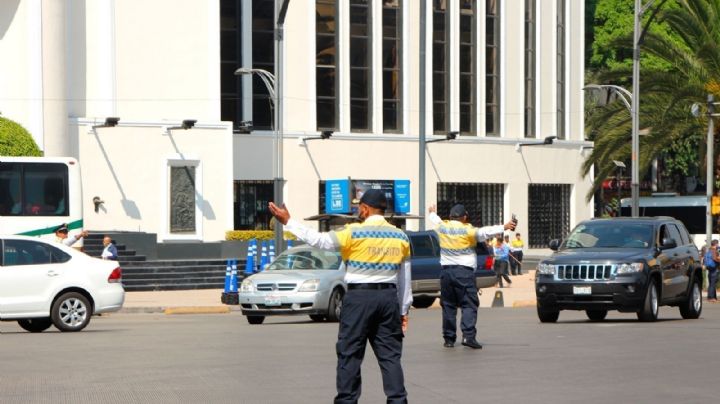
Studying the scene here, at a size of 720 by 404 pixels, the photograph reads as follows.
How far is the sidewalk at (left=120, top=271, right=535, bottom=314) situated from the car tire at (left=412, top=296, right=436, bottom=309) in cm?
124

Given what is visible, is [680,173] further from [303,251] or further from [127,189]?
[303,251]

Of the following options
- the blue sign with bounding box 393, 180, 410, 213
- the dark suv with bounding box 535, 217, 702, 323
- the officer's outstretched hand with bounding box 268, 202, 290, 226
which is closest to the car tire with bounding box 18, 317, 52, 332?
the dark suv with bounding box 535, 217, 702, 323

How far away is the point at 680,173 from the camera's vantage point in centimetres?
7700

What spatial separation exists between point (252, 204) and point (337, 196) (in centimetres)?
359

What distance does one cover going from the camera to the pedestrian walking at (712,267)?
35031 millimetres

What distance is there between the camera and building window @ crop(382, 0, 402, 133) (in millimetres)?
57094

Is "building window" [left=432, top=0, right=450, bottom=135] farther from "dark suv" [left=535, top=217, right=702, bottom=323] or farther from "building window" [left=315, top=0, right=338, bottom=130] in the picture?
"dark suv" [left=535, top=217, right=702, bottom=323]

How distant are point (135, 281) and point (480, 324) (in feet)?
56.2

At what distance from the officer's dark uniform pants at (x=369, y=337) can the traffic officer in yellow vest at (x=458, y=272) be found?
23.0 feet

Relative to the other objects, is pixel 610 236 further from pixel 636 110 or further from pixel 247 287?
pixel 636 110

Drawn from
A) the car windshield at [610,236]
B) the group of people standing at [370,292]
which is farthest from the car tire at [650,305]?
the group of people standing at [370,292]

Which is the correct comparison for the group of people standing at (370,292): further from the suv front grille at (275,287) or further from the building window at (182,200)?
the building window at (182,200)

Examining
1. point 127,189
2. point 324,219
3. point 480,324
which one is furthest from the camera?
point 324,219

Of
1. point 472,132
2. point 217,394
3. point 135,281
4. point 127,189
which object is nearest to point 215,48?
point 127,189
